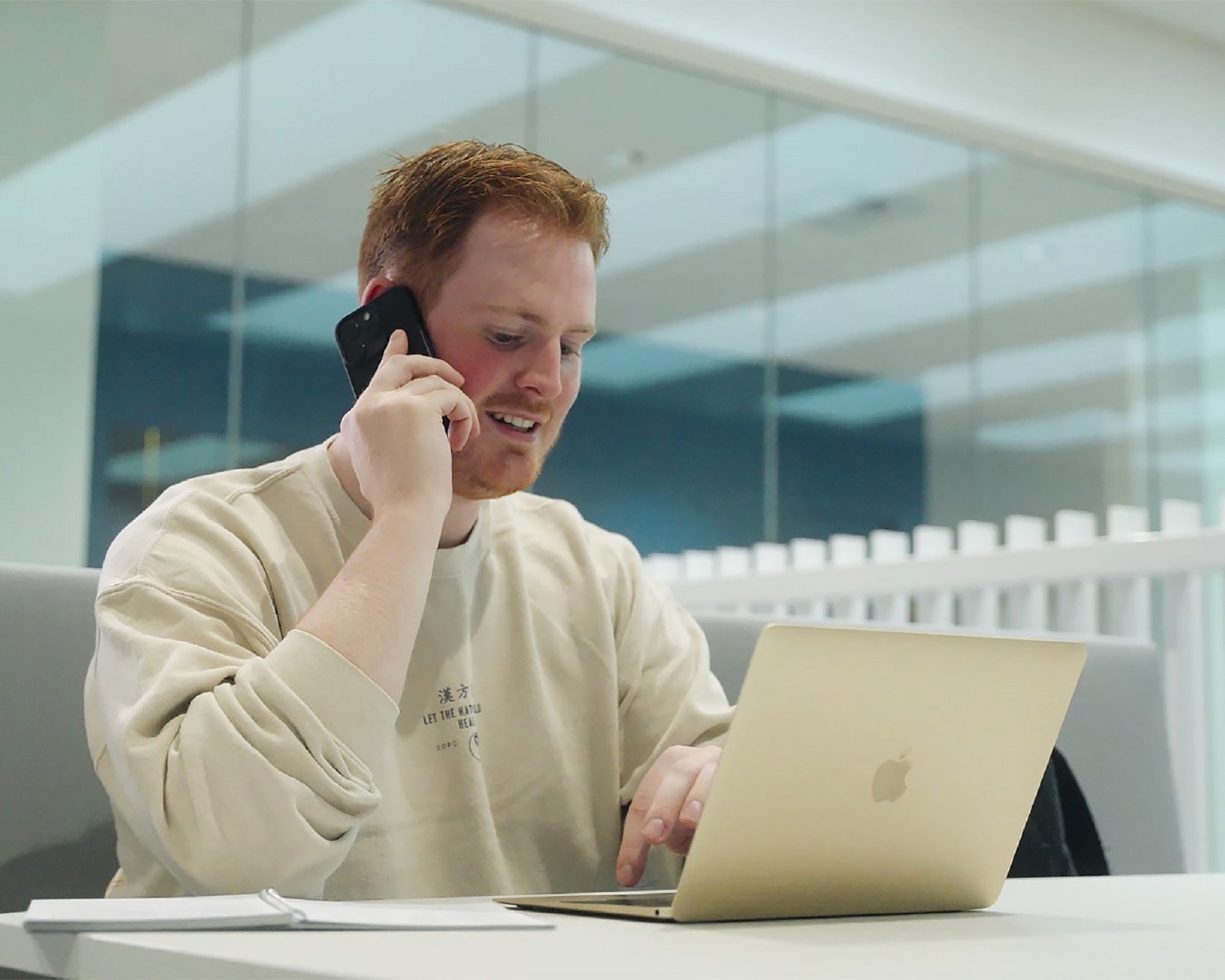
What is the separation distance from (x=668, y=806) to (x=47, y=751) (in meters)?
0.61

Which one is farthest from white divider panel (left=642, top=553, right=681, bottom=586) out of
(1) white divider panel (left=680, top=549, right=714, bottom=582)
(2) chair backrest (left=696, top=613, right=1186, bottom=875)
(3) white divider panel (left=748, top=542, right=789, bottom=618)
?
(2) chair backrest (left=696, top=613, right=1186, bottom=875)

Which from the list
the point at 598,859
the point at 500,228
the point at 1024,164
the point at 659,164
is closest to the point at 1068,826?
the point at 598,859

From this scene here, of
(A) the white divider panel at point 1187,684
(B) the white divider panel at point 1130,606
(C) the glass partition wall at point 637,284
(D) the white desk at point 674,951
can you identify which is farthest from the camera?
(C) the glass partition wall at point 637,284

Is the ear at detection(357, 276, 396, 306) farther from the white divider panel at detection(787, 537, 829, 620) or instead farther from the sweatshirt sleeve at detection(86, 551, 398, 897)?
the white divider panel at detection(787, 537, 829, 620)

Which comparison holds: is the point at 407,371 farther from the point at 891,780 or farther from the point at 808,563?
the point at 808,563

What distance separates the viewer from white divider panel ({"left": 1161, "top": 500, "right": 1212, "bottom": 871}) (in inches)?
104

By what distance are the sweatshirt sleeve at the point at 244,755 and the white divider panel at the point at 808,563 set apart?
208cm

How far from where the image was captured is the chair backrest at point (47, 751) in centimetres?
137

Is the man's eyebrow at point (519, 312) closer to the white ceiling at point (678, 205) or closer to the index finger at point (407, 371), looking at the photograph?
the index finger at point (407, 371)

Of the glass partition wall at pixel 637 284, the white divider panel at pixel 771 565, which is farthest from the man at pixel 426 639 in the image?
the glass partition wall at pixel 637 284

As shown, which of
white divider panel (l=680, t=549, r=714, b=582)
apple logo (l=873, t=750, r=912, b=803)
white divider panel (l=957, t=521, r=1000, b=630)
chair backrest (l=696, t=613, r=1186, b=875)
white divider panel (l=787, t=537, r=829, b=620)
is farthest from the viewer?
white divider panel (l=680, t=549, r=714, b=582)

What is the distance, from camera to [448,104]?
415cm

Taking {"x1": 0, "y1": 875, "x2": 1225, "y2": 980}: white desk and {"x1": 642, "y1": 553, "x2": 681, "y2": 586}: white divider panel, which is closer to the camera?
{"x1": 0, "y1": 875, "x2": 1225, "y2": 980}: white desk

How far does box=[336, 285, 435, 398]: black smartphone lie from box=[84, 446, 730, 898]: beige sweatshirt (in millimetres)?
126
